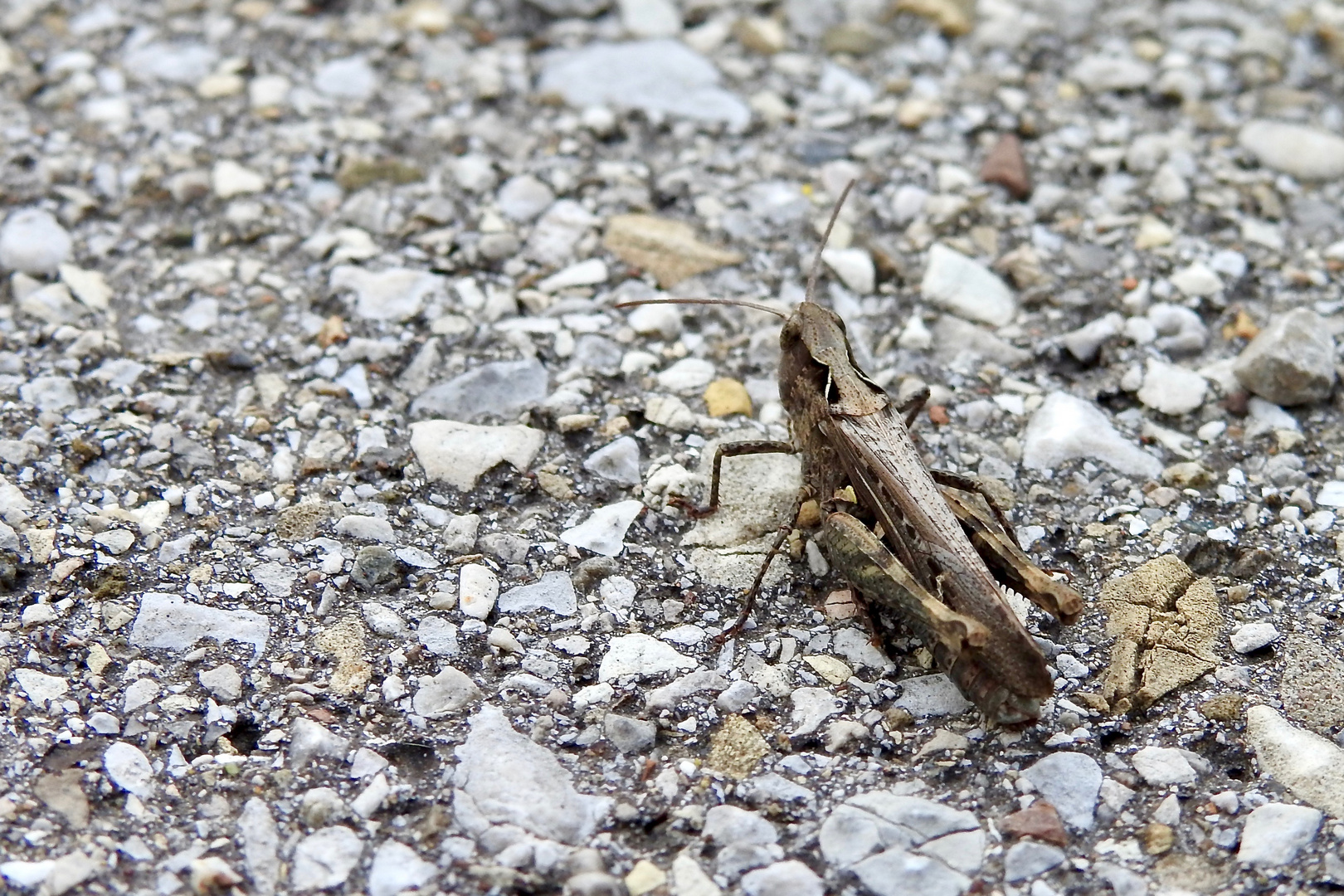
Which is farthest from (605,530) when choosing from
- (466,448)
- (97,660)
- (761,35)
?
(761,35)

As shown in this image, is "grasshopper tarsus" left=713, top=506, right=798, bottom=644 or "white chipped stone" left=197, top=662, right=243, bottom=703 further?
"grasshopper tarsus" left=713, top=506, right=798, bottom=644

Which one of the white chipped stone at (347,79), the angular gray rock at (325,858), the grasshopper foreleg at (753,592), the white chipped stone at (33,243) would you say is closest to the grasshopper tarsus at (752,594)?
the grasshopper foreleg at (753,592)

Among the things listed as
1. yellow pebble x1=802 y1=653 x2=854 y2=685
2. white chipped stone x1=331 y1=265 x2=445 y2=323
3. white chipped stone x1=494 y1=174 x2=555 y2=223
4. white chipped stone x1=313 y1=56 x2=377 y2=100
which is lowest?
yellow pebble x1=802 y1=653 x2=854 y2=685

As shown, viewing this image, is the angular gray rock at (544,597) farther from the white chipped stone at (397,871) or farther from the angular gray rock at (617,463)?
the white chipped stone at (397,871)

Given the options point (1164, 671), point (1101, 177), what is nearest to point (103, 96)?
point (1101, 177)

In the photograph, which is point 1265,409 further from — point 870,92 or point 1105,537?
point 870,92

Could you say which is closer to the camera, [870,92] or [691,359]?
[691,359]

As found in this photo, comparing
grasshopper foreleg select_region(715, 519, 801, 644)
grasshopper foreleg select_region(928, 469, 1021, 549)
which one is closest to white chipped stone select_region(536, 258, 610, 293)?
grasshopper foreleg select_region(715, 519, 801, 644)

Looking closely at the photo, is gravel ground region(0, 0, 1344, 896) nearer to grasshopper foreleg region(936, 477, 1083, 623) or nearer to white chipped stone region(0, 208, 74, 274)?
white chipped stone region(0, 208, 74, 274)
